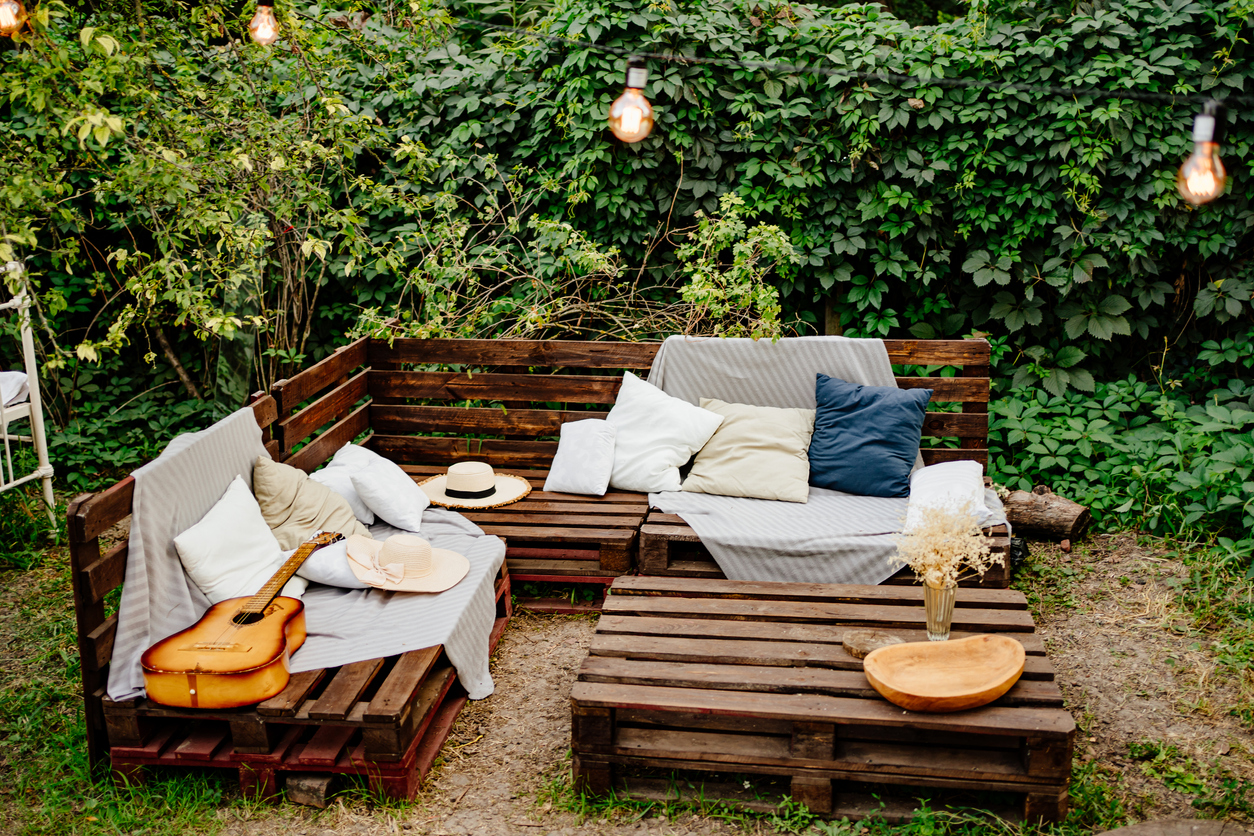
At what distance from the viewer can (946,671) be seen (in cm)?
265

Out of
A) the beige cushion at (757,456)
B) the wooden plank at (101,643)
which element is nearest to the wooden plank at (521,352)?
the beige cushion at (757,456)

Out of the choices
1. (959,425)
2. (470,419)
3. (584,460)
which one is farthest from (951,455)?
(470,419)

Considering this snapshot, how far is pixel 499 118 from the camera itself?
5.35 meters

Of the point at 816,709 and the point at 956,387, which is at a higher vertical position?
the point at 956,387

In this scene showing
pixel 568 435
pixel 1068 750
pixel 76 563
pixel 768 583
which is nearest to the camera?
pixel 1068 750

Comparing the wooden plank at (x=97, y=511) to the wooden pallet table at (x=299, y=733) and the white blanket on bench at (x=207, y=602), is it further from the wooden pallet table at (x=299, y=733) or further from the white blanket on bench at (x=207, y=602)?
the wooden pallet table at (x=299, y=733)

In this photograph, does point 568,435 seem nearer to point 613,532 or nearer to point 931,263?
point 613,532

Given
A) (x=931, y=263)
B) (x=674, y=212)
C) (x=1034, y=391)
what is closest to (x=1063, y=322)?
(x=1034, y=391)

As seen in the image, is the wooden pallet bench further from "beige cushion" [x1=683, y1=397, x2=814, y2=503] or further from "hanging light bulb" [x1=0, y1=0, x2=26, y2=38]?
"hanging light bulb" [x1=0, y1=0, x2=26, y2=38]

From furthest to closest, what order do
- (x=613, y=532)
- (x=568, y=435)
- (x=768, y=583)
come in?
(x=568, y=435) → (x=613, y=532) → (x=768, y=583)

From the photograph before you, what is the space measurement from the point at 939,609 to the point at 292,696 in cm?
193

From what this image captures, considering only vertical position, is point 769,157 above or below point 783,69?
below

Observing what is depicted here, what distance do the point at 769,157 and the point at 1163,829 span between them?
386 cm

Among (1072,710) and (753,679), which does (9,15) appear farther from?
(1072,710)
